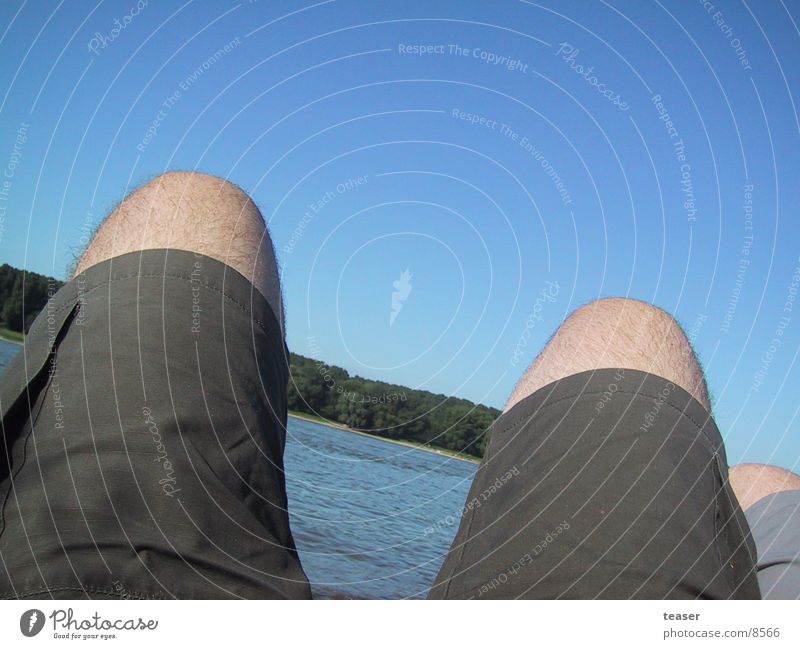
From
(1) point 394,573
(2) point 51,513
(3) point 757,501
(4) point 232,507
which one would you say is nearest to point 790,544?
(3) point 757,501

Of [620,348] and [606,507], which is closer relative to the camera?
[606,507]

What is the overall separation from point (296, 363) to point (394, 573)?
123 cm

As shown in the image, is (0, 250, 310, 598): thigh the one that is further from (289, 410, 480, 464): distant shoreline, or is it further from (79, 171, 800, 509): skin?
(289, 410, 480, 464): distant shoreline

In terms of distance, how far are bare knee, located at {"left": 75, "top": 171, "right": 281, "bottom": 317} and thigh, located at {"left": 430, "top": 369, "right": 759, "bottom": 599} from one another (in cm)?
56

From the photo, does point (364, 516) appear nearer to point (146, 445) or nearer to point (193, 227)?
point (193, 227)

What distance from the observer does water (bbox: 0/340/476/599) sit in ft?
8.48

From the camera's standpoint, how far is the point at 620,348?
4.38 ft

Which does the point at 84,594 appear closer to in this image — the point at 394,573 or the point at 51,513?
the point at 51,513

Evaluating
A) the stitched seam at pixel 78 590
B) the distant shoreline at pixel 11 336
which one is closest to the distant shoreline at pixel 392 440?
the distant shoreline at pixel 11 336

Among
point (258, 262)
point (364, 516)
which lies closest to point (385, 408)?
point (258, 262)

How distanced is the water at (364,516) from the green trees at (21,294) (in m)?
1.03

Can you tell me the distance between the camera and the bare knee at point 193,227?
1.30 metres

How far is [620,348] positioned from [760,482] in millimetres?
877
